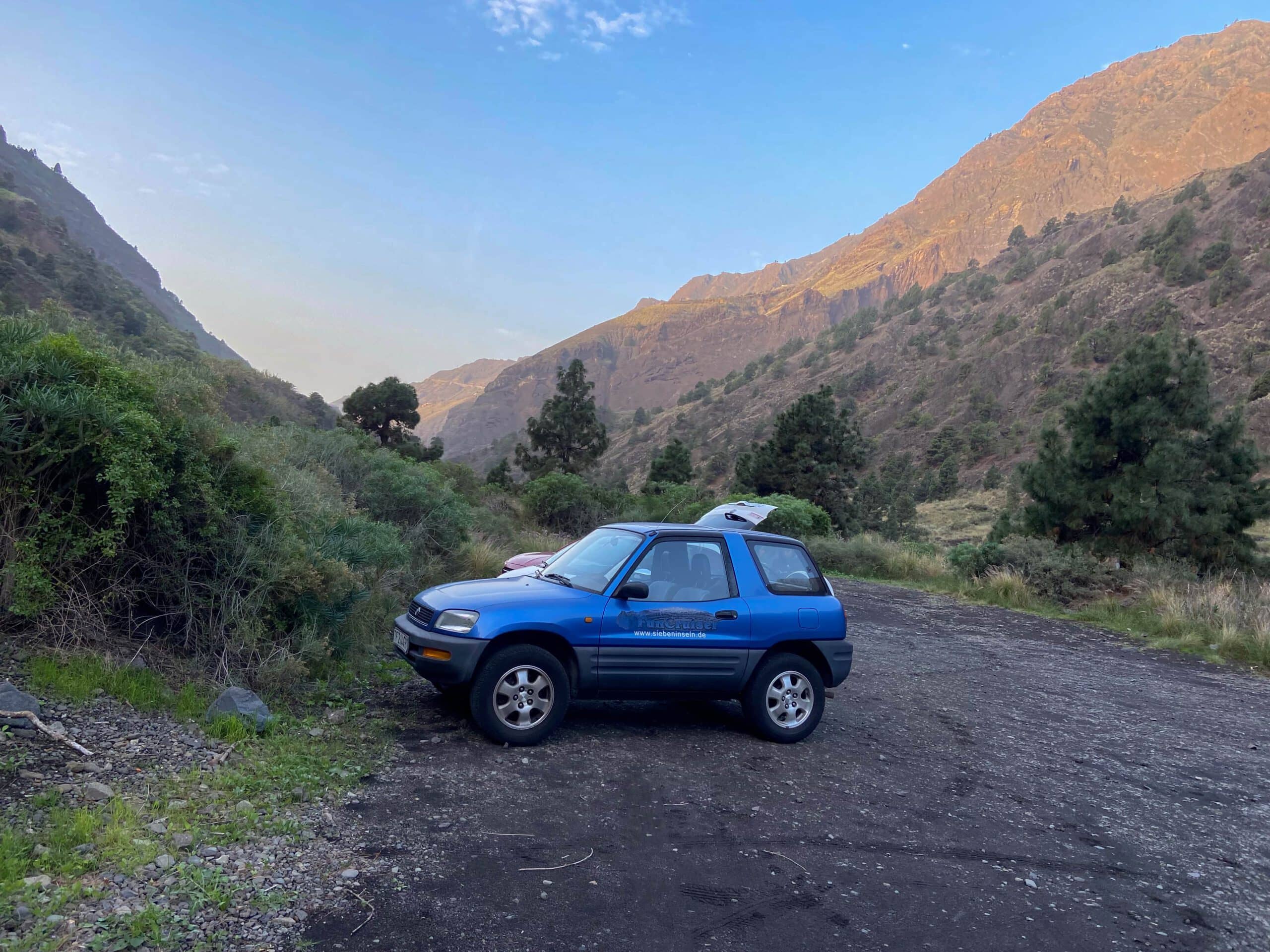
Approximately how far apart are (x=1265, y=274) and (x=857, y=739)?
5463 centimetres

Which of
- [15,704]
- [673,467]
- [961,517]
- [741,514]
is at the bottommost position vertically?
[15,704]

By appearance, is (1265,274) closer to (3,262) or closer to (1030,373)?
(1030,373)

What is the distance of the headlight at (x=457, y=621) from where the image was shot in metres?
5.98

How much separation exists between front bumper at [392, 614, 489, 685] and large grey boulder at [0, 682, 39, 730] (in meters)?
2.24

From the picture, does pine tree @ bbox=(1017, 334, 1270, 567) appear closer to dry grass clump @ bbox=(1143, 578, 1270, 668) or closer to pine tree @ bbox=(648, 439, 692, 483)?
dry grass clump @ bbox=(1143, 578, 1270, 668)

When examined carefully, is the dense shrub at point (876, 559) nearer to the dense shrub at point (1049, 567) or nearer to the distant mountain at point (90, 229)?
the dense shrub at point (1049, 567)

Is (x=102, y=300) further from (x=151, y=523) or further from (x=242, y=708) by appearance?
(x=242, y=708)

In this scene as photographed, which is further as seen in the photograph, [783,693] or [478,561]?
[478,561]

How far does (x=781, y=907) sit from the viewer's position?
160 inches

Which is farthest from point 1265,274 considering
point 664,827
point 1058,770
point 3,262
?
point 3,262

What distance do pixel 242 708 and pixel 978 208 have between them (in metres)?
179

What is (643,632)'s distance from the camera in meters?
6.38

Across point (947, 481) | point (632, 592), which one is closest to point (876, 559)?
point (632, 592)

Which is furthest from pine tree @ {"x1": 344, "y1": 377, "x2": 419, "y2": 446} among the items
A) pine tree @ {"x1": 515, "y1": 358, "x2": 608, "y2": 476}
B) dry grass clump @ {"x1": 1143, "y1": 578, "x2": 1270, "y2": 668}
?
dry grass clump @ {"x1": 1143, "y1": 578, "x2": 1270, "y2": 668}
